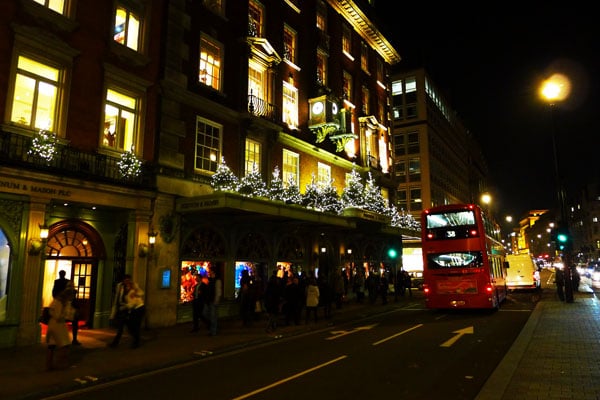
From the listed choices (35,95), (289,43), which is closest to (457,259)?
(289,43)

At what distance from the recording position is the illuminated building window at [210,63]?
1869cm

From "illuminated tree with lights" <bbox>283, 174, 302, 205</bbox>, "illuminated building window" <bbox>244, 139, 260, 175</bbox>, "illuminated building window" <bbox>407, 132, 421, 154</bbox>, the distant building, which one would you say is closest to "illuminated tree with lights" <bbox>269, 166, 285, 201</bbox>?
"illuminated tree with lights" <bbox>283, 174, 302, 205</bbox>

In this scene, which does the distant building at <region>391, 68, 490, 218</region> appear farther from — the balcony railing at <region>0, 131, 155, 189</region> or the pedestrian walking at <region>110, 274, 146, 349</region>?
the pedestrian walking at <region>110, 274, 146, 349</region>

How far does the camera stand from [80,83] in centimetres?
1395

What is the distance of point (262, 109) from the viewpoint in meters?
21.1

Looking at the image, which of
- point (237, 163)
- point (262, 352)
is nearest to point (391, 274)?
point (237, 163)

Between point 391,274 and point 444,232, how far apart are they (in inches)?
553

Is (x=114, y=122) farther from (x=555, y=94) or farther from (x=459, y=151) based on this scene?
(x=459, y=151)

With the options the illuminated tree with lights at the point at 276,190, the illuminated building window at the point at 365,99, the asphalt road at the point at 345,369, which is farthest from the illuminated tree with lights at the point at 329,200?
the asphalt road at the point at 345,369

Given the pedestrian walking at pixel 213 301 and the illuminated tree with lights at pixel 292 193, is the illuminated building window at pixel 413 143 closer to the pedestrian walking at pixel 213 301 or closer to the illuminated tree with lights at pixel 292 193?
the illuminated tree with lights at pixel 292 193

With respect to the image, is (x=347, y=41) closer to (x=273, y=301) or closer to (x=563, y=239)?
(x=563, y=239)

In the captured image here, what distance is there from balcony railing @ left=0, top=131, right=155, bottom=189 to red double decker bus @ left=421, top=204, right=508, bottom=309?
11437 mm

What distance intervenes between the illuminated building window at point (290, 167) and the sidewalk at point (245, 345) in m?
8.87

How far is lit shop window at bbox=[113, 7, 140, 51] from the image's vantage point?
609 inches
